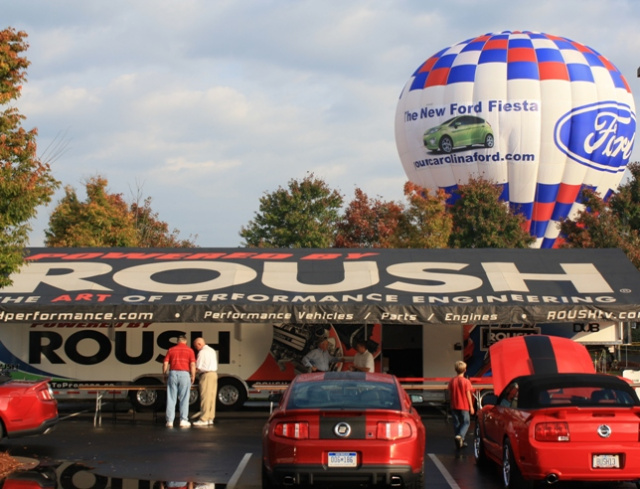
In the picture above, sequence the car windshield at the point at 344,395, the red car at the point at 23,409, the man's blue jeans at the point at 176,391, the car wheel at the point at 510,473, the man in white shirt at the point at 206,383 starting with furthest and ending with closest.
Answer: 1. the man in white shirt at the point at 206,383
2. the man's blue jeans at the point at 176,391
3. the red car at the point at 23,409
4. the car wheel at the point at 510,473
5. the car windshield at the point at 344,395

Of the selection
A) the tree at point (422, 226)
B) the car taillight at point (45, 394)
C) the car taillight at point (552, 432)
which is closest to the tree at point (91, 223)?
the tree at point (422, 226)

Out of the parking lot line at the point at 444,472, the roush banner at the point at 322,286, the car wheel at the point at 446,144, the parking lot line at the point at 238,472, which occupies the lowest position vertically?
the parking lot line at the point at 444,472

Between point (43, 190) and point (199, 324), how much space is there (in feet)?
24.8

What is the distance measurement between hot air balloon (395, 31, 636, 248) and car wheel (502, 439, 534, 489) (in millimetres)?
40099

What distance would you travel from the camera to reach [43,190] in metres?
14.6

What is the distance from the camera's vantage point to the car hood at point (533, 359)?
16525 mm

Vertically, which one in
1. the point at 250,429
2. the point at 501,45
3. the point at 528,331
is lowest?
the point at 250,429

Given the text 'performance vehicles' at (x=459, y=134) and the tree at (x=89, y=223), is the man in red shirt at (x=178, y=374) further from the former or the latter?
the text 'performance vehicles' at (x=459, y=134)

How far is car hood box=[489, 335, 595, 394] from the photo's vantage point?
1652 centimetres

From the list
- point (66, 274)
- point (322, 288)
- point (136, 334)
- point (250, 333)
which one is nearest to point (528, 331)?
point (322, 288)

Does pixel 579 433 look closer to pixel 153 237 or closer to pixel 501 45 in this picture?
pixel 501 45

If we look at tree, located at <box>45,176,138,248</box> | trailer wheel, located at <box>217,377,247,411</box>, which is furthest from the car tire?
tree, located at <box>45,176,138,248</box>

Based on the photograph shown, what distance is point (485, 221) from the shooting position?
162ft

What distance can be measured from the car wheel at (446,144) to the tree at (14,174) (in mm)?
38021
